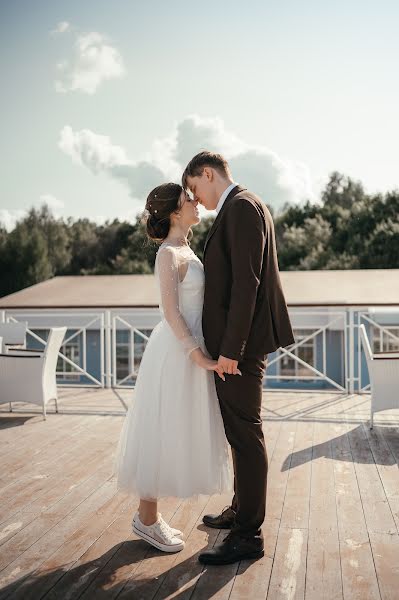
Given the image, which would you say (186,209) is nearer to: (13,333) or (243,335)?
(243,335)

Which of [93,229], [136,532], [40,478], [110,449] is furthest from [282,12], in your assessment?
[93,229]

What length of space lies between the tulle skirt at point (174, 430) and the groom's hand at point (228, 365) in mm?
196

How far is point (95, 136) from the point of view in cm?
3309

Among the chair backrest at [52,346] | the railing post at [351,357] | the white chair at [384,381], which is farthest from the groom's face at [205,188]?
Result: the railing post at [351,357]

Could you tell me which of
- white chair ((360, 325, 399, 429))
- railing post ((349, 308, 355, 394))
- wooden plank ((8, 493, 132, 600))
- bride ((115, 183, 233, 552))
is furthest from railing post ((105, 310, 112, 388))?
bride ((115, 183, 233, 552))

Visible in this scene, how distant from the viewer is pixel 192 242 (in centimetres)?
2628

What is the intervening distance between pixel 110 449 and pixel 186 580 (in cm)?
199

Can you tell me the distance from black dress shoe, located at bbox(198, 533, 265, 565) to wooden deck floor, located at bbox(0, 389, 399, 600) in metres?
0.03

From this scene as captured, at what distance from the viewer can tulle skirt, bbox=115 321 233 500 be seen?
97.8 inches

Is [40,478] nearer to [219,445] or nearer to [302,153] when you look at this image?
[219,445]

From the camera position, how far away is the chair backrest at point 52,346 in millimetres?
5031

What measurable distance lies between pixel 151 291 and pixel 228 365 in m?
5.19

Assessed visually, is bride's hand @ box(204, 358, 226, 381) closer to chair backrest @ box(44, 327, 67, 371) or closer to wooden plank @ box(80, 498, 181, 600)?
wooden plank @ box(80, 498, 181, 600)

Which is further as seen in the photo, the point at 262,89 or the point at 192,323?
the point at 262,89
